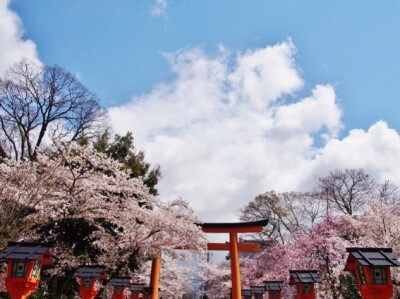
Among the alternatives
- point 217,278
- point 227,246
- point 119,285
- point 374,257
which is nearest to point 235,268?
point 227,246

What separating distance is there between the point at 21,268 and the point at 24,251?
31 cm

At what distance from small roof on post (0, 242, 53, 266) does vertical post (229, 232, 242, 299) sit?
10757 mm

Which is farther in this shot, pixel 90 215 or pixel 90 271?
pixel 90 215

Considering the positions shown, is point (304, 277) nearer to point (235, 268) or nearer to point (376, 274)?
point (376, 274)

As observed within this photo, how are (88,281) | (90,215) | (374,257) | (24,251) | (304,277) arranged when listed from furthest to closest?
(90,215) → (304,277) → (88,281) → (24,251) → (374,257)

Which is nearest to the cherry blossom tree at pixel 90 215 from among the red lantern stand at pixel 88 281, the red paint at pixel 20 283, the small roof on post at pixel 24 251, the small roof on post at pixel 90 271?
the small roof on post at pixel 90 271

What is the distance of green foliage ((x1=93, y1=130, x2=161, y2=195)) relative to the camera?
52.4 ft

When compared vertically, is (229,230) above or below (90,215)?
above

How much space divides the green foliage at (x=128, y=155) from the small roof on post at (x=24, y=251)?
8.82 metres

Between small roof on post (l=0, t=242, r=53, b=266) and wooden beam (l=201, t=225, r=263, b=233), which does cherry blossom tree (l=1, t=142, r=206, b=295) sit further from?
wooden beam (l=201, t=225, r=263, b=233)

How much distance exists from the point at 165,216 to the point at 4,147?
10.3m

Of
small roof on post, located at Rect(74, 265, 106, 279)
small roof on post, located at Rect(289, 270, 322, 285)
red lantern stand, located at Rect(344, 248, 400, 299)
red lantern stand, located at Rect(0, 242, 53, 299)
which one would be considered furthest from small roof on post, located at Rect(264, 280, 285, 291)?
red lantern stand, located at Rect(0, 242, 53, 299)

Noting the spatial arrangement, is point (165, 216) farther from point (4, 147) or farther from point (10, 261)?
point (4, 147)

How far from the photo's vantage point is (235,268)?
53.3 feet
